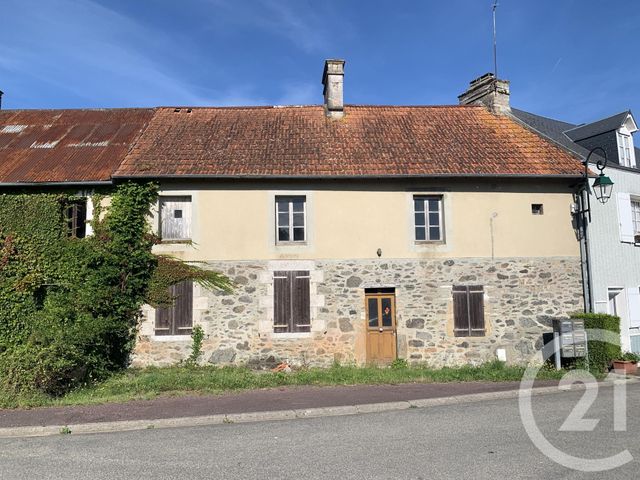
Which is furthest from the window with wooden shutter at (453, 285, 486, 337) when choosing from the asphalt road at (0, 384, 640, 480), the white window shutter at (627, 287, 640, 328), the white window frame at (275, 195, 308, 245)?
the asphalt road at (0, 384, 640, 480)

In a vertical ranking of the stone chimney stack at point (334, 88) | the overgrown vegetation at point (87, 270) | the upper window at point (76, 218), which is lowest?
the overgrown vegetation at point (87, 270)

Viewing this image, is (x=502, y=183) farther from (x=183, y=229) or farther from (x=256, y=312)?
(x=183, y=229)

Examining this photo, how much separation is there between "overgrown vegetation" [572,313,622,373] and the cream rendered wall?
1795 millimetres

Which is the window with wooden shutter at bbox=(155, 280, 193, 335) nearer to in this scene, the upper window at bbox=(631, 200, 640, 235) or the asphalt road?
the asphalt road

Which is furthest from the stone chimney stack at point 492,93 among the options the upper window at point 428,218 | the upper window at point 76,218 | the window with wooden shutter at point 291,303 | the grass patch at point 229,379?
the upper window at point 76,218

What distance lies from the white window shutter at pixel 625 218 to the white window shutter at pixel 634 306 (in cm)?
135

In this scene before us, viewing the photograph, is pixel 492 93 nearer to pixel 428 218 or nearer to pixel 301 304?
pixel 428 218

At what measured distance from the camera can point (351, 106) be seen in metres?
15.8

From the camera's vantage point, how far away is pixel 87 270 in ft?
37.8

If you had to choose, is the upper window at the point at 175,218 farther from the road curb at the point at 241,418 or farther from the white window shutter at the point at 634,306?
the white window shutter at the point at 634,306

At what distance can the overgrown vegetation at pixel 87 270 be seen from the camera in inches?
444

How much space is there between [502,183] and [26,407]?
11285 mm

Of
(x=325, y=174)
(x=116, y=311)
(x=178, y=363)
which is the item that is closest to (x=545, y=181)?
(x=325, y=174)

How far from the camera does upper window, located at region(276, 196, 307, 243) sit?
40.7 feet
